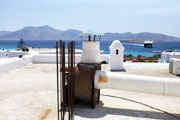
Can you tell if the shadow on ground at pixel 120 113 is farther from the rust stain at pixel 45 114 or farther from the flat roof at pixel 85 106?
the rust stain at pixel 45 114

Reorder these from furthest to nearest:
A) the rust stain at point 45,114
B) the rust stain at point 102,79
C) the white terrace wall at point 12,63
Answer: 1. the white terrace wall at point 12,63
2. the rust stain at point 102,79
3. the rust stain at point 45,114

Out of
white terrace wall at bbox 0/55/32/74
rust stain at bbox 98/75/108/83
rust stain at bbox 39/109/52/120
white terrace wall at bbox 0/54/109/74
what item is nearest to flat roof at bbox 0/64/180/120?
rust stain at bbox 39/109/52/120

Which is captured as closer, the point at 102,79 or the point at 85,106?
the point at 102,79

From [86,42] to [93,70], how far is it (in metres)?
1.22

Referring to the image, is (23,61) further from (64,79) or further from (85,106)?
(64,79)

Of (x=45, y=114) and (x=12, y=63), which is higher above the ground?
(x=12, y=63)

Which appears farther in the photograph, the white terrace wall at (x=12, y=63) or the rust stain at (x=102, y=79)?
the white terrace wall at (x=12, y=63)

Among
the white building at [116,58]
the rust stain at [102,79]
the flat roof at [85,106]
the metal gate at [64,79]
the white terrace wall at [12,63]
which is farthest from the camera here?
the white building at [116,58]

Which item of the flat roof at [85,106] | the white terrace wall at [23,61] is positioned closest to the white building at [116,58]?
the white terrace wall at [23,61]

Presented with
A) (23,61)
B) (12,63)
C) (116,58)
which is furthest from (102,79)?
(23,61)

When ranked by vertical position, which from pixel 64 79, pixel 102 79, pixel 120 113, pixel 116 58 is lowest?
pixel 120 113

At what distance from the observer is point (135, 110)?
8078mm

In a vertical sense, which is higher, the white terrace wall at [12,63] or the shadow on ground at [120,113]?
the white terrace wall at [12,63]

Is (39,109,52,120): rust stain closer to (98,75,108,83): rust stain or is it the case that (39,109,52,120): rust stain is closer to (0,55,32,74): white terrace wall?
(98,75,108,83): rust stain
